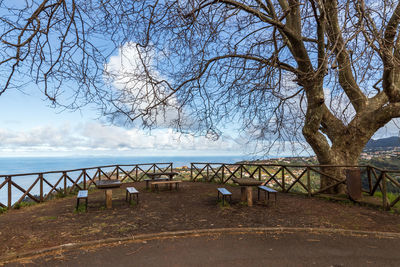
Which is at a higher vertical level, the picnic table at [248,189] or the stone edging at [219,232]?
the picnic table at [248,189]

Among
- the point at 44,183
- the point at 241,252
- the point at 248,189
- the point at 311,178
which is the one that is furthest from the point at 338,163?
the point at 44,183

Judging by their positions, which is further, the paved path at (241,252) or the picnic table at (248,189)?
the picnic table at (248,189)

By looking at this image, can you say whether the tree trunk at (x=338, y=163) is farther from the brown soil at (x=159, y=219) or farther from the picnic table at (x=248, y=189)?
the picnic table at (x=248, y=189)

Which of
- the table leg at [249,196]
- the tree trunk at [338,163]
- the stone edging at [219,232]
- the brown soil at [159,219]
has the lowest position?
the brown soil at [159,219]

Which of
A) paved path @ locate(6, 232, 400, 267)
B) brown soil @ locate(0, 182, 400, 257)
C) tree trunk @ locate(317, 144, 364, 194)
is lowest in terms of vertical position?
A: brown soil @ locate(0, 182, 400, 257)

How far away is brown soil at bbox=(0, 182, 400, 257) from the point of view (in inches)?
185

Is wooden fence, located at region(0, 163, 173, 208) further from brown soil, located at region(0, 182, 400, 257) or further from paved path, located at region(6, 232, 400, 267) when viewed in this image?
paved path, located at region(6, 232, 400, 267)

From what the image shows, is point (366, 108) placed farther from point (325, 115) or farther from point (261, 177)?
point (261, 177)

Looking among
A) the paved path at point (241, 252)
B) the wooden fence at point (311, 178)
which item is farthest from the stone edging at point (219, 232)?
the wooden fence at point (311, 178)

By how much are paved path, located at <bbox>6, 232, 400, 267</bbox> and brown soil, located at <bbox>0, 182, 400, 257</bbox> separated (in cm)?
64

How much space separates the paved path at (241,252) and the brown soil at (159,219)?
2.10 feet

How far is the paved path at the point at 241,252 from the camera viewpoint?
3.43 metres

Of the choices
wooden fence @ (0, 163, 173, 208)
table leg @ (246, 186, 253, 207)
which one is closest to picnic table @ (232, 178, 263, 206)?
table leg @ (246, 186, 253, 207)

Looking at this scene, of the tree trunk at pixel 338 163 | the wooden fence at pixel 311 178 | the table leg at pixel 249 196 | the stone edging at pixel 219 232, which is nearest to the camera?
the stone edging at pixel 219 232
